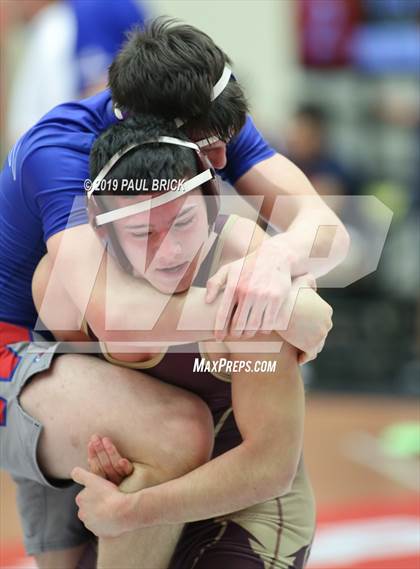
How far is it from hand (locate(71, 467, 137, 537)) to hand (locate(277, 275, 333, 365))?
1.60 ft

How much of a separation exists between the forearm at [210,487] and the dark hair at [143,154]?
0.60 metres

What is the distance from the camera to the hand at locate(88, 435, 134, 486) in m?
2.28

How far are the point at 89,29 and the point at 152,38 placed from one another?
2297 millimetres

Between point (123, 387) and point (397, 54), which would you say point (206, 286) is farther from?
point (397, 54)

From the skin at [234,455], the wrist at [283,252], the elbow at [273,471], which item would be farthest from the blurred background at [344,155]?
the elbow at [273,471]

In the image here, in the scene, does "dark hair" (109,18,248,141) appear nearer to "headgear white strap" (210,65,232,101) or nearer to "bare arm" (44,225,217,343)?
"headgear white strap" (210,65,232,101)

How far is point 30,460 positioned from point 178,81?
3.00ft

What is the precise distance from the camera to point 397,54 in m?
8.81

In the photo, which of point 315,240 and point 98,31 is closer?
point 315,240

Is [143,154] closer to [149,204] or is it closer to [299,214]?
[149,204]

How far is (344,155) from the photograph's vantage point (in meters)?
9.55

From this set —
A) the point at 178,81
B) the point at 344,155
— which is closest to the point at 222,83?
the point at 178,81

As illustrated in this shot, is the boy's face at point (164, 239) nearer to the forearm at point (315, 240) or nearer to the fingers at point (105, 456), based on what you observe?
the forearm at point (315, 240)

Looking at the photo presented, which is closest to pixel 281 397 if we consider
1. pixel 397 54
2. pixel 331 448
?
pixel 331 448
